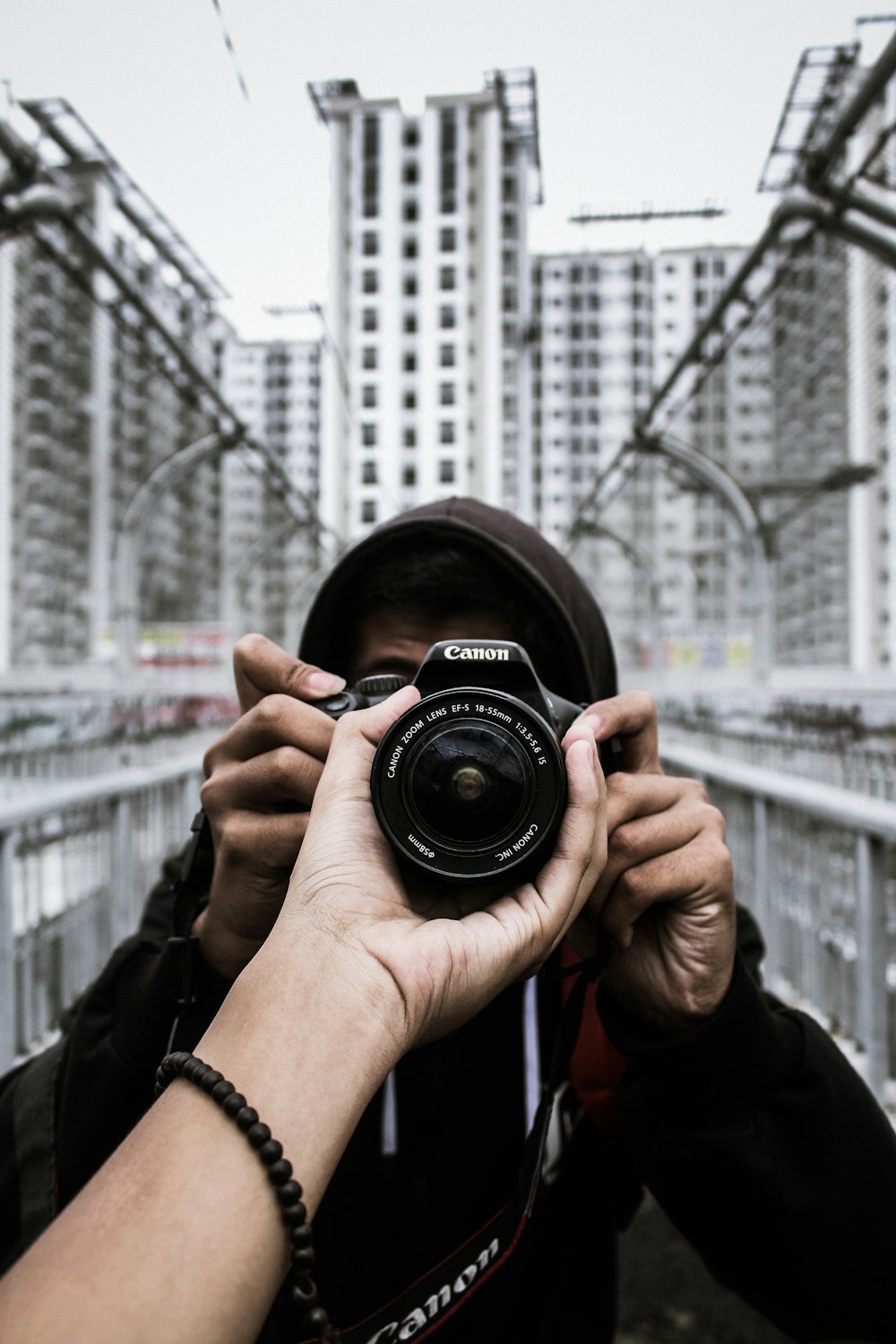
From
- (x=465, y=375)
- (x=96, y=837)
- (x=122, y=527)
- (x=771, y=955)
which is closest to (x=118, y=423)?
(x=122, y=527)

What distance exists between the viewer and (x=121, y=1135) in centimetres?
103

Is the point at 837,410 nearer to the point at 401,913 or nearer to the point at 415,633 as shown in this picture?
the point at 415,633

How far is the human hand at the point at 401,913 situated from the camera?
0.62 meters

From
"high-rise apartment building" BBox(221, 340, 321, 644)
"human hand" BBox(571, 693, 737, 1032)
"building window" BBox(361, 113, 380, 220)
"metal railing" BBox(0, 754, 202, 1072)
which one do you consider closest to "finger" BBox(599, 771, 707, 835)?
"human hand" BBox(571, 693, 737, 1032)

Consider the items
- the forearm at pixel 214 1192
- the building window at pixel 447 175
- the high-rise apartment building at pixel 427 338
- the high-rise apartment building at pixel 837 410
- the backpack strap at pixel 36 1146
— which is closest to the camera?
the forearm at pixel 214 1192

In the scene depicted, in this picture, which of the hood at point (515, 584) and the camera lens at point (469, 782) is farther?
the hood at point (515, 584)

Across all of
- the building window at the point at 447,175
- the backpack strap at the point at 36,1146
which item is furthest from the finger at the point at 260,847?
the building window at the point at 447,175

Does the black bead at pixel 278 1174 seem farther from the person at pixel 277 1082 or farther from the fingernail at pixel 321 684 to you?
the fingernail at pixel 321 684

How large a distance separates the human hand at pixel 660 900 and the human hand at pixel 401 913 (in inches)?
8.1

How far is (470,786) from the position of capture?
2.88 feet

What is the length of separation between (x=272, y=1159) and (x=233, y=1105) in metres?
0.04

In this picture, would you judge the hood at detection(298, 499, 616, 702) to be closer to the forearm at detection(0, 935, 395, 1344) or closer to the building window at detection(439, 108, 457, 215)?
the forearm at detection(0, 935, 395, 1344)

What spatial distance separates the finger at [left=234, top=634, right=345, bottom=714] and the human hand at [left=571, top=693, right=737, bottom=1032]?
328 millimetres

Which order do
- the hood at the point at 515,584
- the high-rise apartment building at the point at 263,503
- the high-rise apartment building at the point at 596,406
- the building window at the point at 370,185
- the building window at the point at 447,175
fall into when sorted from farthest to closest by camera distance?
the building window at the point at 447,175
the building window at the point at 370,185
the high-rise apartment building at the point at 596,406
the high-rise apartment building at the point at 263,503
the hood at the point at 515,584
